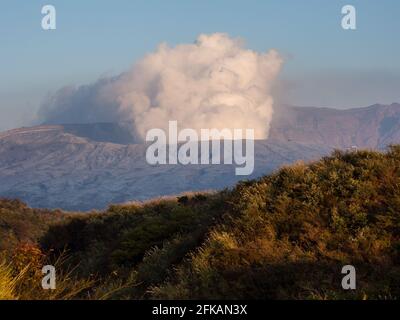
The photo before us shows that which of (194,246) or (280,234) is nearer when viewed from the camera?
(280,234)

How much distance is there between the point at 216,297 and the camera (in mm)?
13930

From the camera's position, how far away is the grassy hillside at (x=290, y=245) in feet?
44.9

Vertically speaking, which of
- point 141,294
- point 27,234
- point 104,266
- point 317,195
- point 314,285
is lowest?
point 27,234

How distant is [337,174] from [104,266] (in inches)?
380

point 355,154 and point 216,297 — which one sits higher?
point 355,154

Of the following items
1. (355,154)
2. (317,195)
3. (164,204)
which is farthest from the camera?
(164,204)

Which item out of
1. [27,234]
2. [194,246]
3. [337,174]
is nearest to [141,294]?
[194,246]

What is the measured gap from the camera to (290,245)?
1548 centimetres

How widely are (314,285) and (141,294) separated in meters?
4.82

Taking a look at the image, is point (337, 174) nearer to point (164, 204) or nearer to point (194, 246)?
point (194, 246)

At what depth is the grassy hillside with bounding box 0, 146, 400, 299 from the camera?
539 inches

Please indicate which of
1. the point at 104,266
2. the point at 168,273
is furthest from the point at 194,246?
the point at 104,266
